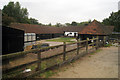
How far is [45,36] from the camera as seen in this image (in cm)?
2900

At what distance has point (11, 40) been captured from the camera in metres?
7.74

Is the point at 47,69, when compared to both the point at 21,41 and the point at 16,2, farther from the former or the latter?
the point at 16,2

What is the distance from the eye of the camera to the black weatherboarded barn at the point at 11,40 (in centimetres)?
698

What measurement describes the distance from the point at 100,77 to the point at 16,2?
47.3m

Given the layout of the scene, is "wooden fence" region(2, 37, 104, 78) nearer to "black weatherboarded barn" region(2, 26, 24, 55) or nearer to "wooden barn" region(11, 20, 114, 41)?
"black weatherboarded barn" region(2, 26, 24, 55)

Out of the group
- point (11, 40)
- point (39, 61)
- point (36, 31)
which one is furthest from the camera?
point (36, 31)

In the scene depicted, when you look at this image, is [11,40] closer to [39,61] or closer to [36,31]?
[39,61]

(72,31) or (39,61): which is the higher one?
(72,31)

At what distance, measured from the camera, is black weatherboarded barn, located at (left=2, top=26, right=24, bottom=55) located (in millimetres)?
6984

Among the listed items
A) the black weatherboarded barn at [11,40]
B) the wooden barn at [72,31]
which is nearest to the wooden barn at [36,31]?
the wooden barn at [72,31]

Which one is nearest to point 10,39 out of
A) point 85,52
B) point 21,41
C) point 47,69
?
point 21,41

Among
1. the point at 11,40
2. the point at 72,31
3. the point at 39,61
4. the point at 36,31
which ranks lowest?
the point at 39,61

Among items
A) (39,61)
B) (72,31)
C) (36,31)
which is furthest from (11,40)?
(72,31)

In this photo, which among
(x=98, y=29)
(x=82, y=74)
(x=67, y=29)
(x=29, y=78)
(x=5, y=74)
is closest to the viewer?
(x=5, y=74)
